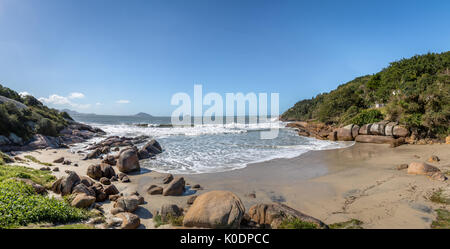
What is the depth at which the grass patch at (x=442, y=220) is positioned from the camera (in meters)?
4.43

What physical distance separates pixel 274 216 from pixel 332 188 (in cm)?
436

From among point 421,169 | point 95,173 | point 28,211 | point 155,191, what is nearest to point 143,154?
point 95,173

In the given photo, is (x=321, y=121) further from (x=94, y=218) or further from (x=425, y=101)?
(x=94, y=218)

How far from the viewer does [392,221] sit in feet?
16.0

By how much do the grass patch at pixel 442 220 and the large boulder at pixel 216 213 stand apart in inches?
190

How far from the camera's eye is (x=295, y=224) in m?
4.44

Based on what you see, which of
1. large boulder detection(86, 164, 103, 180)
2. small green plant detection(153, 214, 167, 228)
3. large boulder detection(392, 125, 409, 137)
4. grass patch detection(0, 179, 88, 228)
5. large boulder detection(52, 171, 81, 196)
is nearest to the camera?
grass patch detection(0, 179, 88, 228)

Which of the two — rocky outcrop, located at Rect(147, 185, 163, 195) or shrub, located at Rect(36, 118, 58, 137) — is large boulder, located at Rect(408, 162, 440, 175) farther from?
shrub, located at Rect(36, 118, 58, 137)

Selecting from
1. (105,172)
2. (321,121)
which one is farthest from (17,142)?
(321,121)

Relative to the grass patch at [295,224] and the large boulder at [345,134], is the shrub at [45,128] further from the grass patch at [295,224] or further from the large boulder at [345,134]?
the large boulder at [345,134]

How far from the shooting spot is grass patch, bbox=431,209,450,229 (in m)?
4.43

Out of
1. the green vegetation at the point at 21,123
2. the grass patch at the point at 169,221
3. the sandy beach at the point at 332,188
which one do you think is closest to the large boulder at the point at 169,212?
the grass patch at the point at 169,221

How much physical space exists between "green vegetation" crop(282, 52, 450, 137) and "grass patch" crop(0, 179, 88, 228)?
83.0ft

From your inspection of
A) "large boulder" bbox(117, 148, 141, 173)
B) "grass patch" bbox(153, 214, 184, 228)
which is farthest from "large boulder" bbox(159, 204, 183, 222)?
"large boulder" bbox(117, 148, 141, 173)
